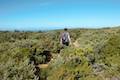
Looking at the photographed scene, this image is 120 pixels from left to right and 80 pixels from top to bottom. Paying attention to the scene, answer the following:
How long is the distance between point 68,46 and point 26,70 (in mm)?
8251

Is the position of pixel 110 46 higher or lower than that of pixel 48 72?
higher

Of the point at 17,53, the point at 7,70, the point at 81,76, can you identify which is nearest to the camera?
the point at 7,70

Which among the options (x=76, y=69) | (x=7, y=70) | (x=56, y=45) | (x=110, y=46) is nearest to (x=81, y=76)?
(x=76, y=69)

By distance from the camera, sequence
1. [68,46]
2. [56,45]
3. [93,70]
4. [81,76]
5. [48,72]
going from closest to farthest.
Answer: [81,76] < [93,70] < [48,72] < [68,46] < [56,45]

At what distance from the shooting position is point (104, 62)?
1338 centimetres

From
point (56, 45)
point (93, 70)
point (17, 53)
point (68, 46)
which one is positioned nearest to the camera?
point (93, 70)

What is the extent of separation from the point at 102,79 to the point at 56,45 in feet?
47.2

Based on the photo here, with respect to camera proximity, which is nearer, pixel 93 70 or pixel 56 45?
pixel 93 70

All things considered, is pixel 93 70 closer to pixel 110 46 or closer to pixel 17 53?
pixel 110 46

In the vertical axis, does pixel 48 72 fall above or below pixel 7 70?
below

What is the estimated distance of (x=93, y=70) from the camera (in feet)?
39.2

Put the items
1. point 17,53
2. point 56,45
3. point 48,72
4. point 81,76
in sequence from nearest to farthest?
point 81,76 < point 48,72 < point 17,53 < point 56,45

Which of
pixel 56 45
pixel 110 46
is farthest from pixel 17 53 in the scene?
pixel 56 45

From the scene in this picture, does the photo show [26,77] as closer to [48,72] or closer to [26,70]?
[26,70]
